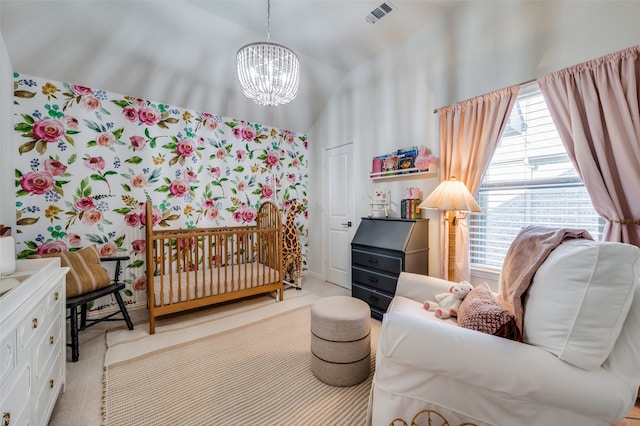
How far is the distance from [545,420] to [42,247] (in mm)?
3747

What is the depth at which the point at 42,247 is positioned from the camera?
239cm

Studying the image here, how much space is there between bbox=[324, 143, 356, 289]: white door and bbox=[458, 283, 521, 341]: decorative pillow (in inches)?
86.4

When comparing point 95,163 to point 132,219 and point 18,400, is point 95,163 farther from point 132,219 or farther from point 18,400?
point 18,400

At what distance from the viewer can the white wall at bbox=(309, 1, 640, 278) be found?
5.65 ft

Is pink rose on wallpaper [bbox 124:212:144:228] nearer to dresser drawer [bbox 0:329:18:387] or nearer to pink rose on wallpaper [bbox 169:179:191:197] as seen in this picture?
pink rose on wallpaper [bbox 169:179:191:197]

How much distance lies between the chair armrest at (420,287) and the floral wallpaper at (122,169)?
7.91 ft

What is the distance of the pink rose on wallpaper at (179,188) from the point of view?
304cm

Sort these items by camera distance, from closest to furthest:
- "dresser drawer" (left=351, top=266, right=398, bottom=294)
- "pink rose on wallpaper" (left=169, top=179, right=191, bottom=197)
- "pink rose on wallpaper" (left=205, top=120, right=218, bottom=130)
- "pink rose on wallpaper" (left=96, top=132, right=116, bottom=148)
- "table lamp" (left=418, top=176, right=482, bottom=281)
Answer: "table lamp" (left=418, top=176, right=482, bottom=281) → "dresser drawer" (left=351, top=266, right=398, bottom=294) → "pink rose on wallpaper" (left=96, top=132, right=116, bottom=148) → "pink rose on wallpaper" (left=169, top=179, right=191, bottom=197) → "pink rose on wallpaper" (left=205, top=120, right=218, bottom=130)

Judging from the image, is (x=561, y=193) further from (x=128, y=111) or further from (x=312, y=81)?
(x=128, y=111)

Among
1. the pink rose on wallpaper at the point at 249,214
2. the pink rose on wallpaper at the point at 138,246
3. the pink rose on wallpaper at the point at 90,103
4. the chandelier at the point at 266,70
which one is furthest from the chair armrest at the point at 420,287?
the pink rose on wallpaper at the point at 90,103

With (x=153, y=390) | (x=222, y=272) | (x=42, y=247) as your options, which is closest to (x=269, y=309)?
(x=222, y=272)

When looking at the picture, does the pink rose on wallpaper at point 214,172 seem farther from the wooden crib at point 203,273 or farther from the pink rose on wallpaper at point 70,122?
the pink rose on wallpaper at point 70,122

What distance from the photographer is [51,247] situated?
242 cm

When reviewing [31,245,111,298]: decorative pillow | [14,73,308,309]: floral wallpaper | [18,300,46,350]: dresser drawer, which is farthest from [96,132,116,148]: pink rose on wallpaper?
[18,300,46,350]: dresser drawer
